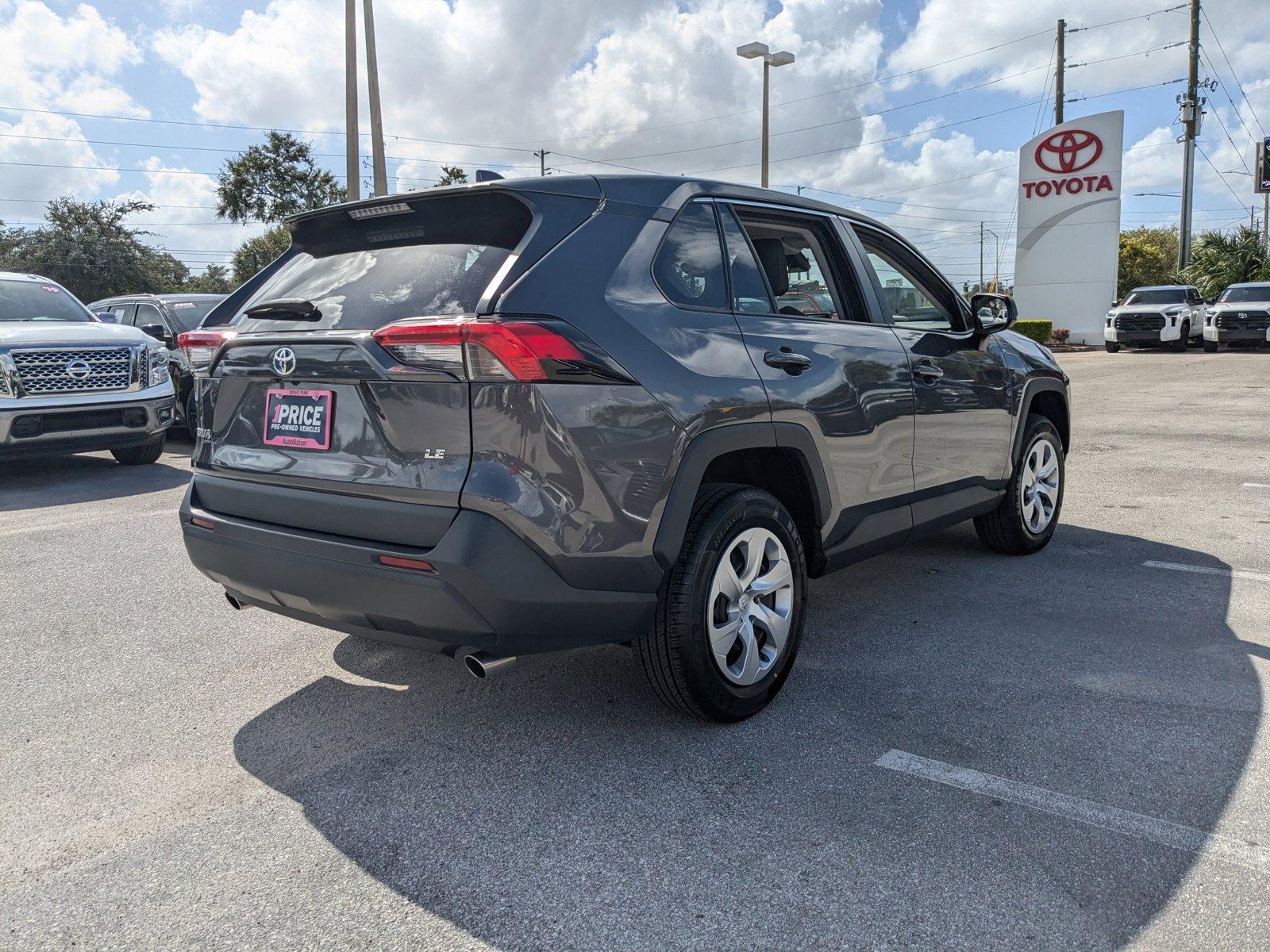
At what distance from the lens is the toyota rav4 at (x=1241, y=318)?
24.8 m

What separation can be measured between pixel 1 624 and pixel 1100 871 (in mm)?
4495

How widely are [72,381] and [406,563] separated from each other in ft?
22.3

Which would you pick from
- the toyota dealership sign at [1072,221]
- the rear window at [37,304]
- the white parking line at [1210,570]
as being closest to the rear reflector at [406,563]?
the white parking line at [1210,570]

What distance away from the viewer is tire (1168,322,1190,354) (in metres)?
26.6

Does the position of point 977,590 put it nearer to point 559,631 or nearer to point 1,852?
point 559,631

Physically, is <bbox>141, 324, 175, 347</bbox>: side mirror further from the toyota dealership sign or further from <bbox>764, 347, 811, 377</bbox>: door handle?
the toyota dealership sign

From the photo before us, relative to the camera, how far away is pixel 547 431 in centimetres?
269

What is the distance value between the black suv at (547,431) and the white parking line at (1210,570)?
2.38 meters

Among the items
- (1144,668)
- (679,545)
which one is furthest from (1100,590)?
(679,545)

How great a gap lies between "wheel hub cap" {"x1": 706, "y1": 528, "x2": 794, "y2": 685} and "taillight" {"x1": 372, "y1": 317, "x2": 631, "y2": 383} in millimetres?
829

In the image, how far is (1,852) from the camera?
262cm

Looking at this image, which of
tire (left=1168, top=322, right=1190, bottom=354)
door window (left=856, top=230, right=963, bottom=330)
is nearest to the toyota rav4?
tire (left=1168, top=322, right=1190, bottom=354)

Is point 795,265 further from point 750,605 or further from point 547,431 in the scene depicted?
point 547,431

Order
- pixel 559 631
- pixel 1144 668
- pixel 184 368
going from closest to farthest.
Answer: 1. pixel 559 631
2. pixel 1144 668
3. pixel 184 368
